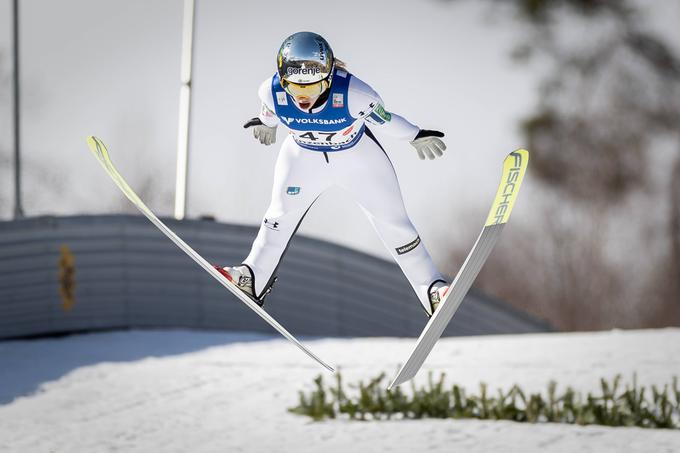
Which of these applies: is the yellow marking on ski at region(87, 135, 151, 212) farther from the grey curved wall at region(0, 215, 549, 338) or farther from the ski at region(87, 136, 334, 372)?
the grey curved wall at region(0, 215, 549, 338)

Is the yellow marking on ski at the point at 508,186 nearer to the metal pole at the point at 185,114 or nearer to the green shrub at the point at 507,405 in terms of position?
the metal pole at the point at 185,114

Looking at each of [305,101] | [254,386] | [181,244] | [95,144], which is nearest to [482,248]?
[305,101]

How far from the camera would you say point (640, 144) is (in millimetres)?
25547

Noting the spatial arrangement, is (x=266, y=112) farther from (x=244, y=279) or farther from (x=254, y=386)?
(x=254, y=386)

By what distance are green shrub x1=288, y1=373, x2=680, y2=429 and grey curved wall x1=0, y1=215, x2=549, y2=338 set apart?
11.0 feet

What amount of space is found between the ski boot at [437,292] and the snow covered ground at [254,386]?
4.71 meters

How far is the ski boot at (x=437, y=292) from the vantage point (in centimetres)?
483

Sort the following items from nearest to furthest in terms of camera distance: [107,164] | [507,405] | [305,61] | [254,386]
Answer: [305,61] < [107,164] < [507,405] < [254,386]

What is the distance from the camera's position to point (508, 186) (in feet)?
16.0

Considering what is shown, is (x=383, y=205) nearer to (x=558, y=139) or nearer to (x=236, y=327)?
(x=236, y=327)

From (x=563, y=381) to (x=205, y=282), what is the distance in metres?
5.72

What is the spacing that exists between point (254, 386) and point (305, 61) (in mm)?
7944

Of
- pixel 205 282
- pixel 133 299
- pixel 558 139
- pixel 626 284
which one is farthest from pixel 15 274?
pixel 626 284

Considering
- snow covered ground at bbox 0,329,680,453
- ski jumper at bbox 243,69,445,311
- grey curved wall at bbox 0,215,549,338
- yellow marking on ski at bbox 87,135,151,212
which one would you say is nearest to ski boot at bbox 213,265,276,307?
ski jumper at bbox 243,69,445,311
